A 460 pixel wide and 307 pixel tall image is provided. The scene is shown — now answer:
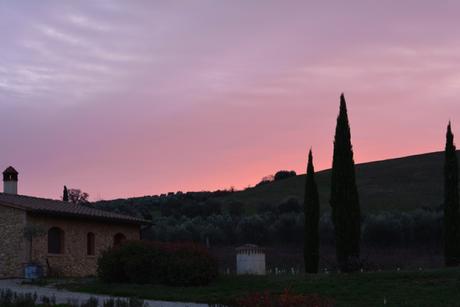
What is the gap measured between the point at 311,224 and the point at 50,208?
11.2m

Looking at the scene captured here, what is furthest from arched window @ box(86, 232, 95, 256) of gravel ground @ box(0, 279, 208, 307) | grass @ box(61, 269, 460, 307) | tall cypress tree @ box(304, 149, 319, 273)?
tall cypress tree @ box(304, 149, 319, 273)

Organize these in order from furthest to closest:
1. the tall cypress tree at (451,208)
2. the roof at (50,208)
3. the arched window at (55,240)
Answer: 1. the arched window at (55,240)
2. the roof at (50,208)
3. the tall cypress tree at (451,208)

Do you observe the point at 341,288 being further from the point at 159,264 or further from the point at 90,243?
the point at 90,243

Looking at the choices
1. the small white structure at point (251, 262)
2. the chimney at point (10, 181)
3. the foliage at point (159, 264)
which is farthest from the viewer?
the chimney at point (10, 181)

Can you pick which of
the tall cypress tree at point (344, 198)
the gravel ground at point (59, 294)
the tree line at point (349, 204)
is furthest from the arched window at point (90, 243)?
the tall cypress tree at point (344, 198)

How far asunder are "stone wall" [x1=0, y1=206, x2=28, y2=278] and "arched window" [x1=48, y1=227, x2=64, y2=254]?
1.79 m

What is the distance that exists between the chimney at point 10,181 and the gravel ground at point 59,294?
784 centimetres

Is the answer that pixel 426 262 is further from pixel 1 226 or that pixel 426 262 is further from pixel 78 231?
pixel 1 226

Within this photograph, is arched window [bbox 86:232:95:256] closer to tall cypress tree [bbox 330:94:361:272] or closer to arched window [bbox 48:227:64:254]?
arched window [bbox 48:227:64:254]

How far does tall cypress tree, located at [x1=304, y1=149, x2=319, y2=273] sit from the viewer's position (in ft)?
98.6

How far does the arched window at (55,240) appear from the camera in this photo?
31.0 meters

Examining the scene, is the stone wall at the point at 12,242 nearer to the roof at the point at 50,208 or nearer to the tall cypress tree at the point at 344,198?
the roof at the point at 50,208

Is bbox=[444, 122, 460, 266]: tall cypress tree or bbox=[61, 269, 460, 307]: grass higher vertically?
bbox=[444, 122, 460, 266]: tall cypress tree

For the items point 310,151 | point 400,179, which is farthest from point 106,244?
point 400,179
